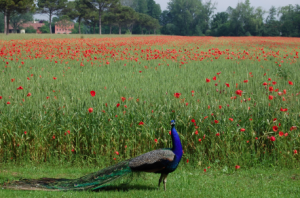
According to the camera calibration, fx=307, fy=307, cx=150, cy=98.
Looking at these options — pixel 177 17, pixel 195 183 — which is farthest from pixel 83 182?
pixel 177 17

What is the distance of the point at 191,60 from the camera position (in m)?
15.2

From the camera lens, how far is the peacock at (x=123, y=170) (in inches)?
164

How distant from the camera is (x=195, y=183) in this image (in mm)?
4969

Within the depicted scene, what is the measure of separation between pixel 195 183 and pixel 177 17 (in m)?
81.3

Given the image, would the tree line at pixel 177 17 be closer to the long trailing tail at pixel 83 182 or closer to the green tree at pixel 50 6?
the green tree at pixel 50 6

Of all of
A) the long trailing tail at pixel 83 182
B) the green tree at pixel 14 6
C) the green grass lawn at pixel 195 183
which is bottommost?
the green grass lawn at pixel 195 183

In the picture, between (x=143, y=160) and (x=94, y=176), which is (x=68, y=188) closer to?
(x=94, y=176)

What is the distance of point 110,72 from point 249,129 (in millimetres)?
6798

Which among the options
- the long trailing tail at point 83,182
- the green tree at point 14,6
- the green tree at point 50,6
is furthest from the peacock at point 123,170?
the green tree at point 50,6

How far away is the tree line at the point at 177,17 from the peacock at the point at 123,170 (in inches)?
1741

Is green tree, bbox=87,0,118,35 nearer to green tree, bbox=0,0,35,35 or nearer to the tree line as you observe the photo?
the tree line

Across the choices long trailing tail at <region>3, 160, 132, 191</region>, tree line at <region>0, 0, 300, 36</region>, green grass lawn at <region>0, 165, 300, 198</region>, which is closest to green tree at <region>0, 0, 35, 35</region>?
tree line at <region>0, 0, 300, 36</region>

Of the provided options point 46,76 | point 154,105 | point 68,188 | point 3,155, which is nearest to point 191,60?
point 46,76

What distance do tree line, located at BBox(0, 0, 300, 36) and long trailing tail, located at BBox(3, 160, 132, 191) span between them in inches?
1738
